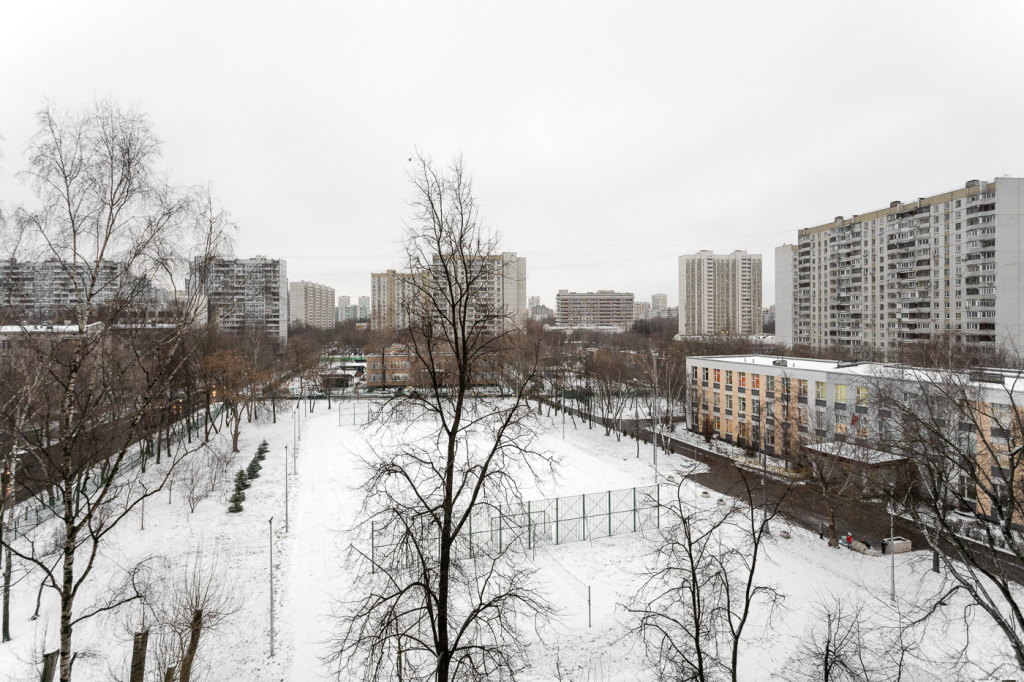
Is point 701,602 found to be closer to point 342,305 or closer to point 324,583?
point 324,583

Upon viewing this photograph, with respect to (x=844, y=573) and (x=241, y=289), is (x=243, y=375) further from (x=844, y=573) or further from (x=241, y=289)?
(x=844, y=573)

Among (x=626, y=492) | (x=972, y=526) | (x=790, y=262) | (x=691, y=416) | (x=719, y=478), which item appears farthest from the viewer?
(x=790, y=262)

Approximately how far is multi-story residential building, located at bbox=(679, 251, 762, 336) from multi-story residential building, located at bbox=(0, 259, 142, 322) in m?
99.3

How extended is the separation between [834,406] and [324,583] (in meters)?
26.0

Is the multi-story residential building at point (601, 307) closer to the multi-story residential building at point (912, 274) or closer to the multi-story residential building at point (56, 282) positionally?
the multi-story residential building at point (912, 274)

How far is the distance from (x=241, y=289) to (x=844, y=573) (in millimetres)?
18336

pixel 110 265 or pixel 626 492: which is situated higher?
pixel 110 265

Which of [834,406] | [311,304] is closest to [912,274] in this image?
[834,406]

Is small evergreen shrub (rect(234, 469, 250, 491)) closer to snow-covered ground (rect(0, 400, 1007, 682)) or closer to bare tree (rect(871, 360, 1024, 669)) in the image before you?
snow-covered ground (rect(0, 400, 1007, 682))

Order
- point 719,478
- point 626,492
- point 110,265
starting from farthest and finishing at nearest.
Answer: point 719,478
point 626,492
point 110,265

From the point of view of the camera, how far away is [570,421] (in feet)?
134

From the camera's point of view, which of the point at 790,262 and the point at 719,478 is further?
the point at 790,262

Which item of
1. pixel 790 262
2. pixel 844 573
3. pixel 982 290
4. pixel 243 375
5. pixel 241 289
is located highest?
pixel 790 262

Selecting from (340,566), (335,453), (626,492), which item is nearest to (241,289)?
(340,566)
